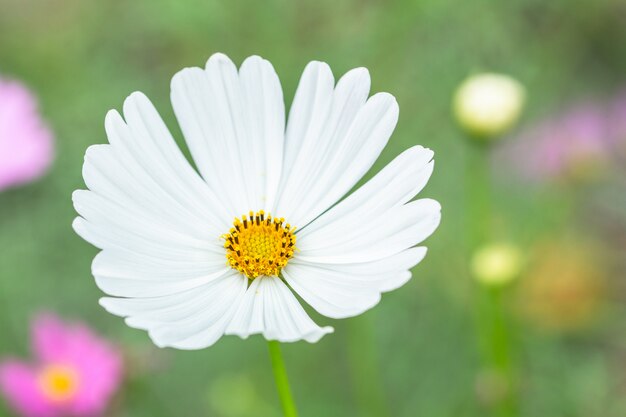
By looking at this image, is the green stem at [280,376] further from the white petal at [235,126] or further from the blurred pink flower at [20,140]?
the blurred pink flower at [20,140]

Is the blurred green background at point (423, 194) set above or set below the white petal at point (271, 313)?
above

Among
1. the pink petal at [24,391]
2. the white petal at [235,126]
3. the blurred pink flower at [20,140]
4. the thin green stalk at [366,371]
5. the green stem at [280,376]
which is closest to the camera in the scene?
the green stem at [280,376]

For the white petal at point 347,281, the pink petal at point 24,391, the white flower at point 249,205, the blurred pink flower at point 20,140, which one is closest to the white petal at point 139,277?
the white flower at point 249,205

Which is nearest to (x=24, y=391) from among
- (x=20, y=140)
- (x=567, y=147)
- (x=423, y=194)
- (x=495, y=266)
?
(x=20, y=140)

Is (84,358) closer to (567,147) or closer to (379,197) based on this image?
(379,197)

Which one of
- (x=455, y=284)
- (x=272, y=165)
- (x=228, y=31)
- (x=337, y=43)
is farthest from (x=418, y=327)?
(x=272, y=165)

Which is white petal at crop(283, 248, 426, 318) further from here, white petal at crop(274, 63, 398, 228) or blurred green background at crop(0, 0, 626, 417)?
blurred green background at crop(0, 0, 626, 417)
